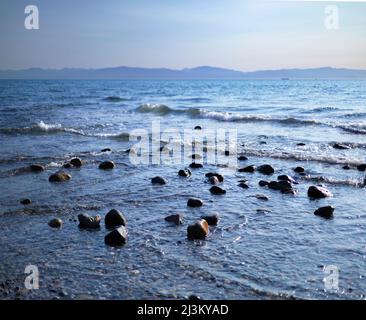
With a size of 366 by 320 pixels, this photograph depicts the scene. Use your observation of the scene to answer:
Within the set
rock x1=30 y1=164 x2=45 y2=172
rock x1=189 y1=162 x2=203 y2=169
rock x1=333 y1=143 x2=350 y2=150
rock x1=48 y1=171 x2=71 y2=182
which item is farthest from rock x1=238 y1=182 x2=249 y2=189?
rock x1=333 y1=143 x2=350 y2=150

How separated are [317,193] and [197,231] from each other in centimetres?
367

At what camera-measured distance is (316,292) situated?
5.18 meters

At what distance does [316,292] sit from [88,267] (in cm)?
294

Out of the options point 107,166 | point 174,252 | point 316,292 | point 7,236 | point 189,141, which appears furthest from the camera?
point 189,141

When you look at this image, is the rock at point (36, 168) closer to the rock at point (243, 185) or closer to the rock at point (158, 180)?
the rock at point (158, 180)

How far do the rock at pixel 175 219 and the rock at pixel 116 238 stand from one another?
1.13 m

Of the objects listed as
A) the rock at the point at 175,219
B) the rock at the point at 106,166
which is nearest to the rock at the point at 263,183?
the rock at the point at 175,219

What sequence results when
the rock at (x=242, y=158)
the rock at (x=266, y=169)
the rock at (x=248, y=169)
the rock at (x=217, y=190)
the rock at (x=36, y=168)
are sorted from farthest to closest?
the rock at (x=242, y=158)
the rock at (x=248, y=169)
the rock at (x=36, y=168)
the rock at (x=266, y=169)
the rock at (x=217, y=190)

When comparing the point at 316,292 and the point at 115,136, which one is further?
the point at 115,136

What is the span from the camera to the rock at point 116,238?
664 cm

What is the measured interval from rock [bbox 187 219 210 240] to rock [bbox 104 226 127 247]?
103 centimetres
